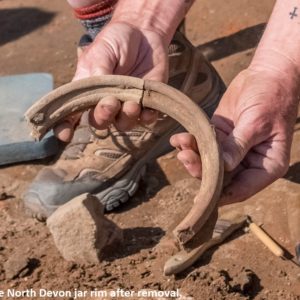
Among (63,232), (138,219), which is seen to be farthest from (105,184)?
(63,232)

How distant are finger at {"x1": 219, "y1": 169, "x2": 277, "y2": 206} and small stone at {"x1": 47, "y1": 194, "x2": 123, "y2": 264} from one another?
68 cm

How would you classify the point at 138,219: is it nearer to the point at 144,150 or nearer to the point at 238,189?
the point at 144,150

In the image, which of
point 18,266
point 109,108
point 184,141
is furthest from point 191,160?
point 18,266

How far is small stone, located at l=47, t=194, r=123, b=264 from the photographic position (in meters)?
2.43

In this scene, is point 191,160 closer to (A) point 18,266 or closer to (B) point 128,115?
(B) point 128,115

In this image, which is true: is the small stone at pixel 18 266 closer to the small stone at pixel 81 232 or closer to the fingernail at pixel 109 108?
the small stone at pixel 81 232

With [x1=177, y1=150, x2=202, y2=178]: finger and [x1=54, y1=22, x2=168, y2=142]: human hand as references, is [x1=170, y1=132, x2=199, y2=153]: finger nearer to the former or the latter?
[x1=177, y1=150, x2=202, y2=178]: finger

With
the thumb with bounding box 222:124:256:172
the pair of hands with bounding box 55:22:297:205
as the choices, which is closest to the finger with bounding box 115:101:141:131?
the pair of hands with bounding box 55:22:297:205

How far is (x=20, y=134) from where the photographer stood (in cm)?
314

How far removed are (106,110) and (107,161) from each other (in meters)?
0.93

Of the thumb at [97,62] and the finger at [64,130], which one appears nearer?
the finger at [64,130]

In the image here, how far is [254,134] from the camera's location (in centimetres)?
186

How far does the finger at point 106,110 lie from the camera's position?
6.32 ft

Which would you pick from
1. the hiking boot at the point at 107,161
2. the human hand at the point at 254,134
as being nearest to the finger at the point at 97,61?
the human hand at the point at 254,134
